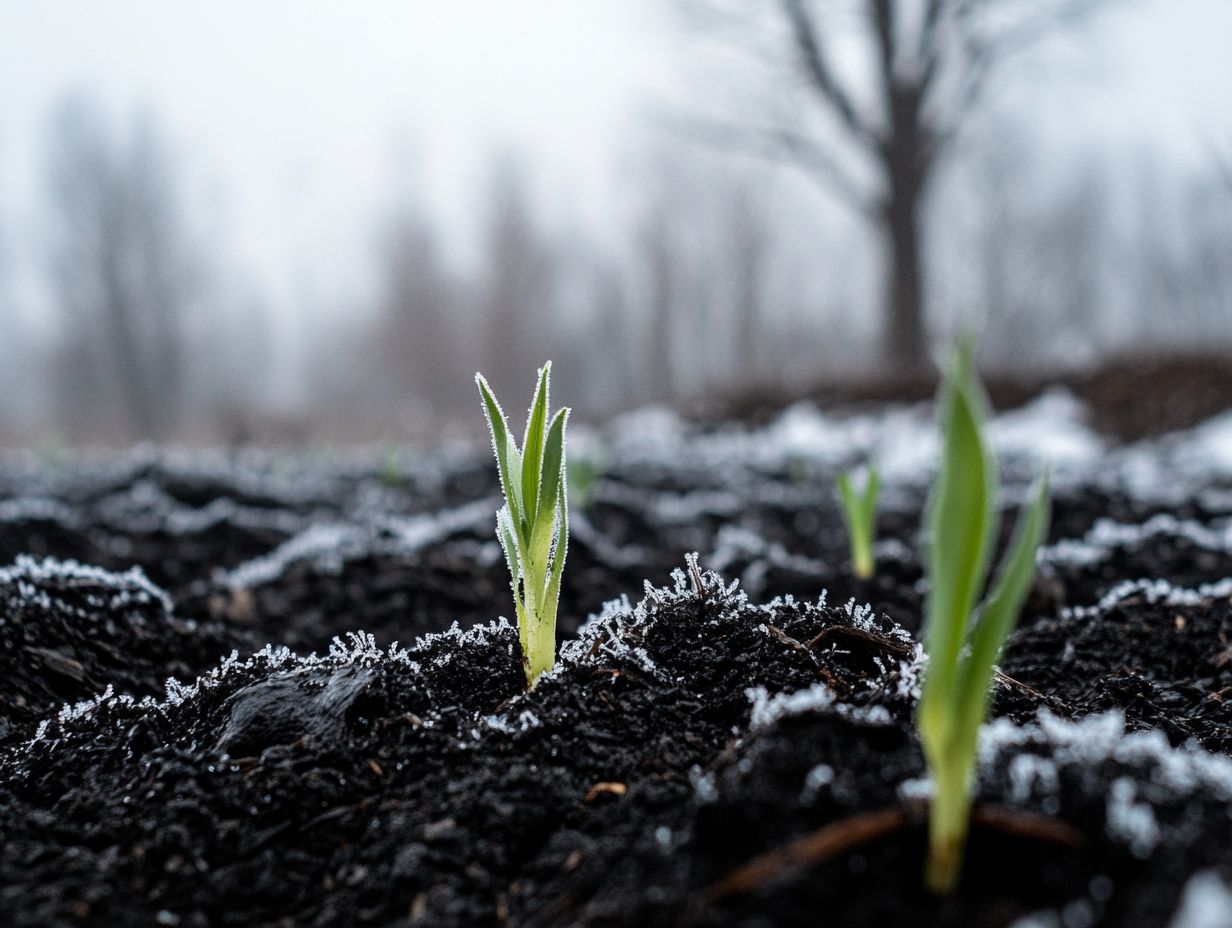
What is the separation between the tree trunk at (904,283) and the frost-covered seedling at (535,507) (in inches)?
370

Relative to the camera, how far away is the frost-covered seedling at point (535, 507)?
104cm

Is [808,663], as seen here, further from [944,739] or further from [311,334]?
[311,334]

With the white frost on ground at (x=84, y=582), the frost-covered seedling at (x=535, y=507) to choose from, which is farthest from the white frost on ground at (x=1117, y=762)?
the white frost on ground at (x=84, y=582)

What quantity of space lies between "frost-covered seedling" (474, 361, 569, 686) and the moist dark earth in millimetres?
49

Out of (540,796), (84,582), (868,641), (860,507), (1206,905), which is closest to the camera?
(1206,905)

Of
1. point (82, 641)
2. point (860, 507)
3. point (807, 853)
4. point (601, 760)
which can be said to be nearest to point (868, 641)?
point (601, 760)

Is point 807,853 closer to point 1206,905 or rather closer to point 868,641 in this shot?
point 1206,905

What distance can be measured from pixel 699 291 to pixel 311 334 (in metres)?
32.6

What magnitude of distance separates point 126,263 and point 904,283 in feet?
62.6

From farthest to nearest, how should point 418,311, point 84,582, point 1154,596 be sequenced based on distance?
point 418,311 → point 1154,596 → point 84,582

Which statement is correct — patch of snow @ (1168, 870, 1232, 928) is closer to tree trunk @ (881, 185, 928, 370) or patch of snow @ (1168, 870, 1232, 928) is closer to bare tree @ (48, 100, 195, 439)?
tree trunk @ (881, 185, 928, 370)

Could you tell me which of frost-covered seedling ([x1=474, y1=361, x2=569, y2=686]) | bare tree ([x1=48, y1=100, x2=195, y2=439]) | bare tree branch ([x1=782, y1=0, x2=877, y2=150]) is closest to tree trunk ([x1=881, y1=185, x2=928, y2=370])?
bare tree branch ([x1=782, y1=0, x2=877, y2=150])

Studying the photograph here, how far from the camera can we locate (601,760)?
0.90 m

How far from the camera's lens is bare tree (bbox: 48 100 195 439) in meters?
21.6
